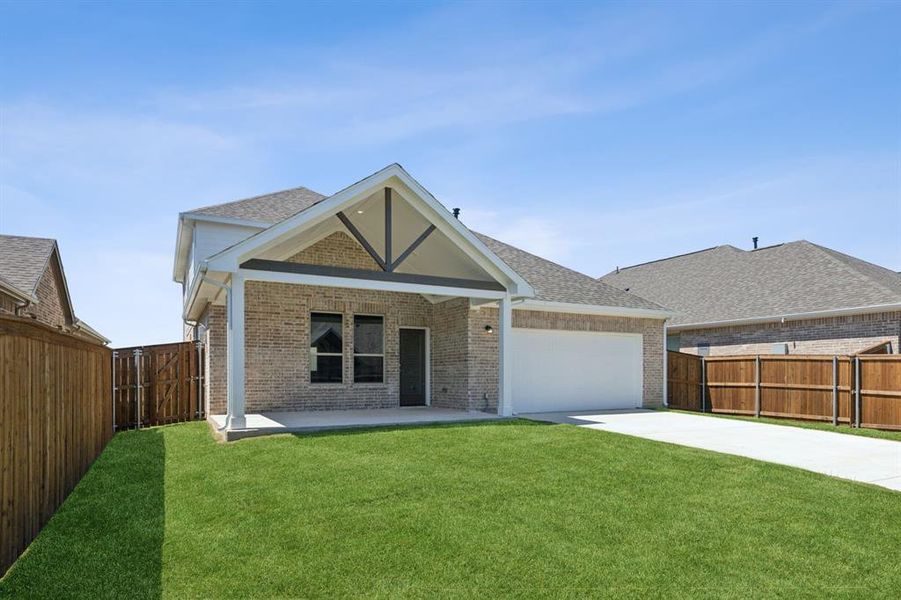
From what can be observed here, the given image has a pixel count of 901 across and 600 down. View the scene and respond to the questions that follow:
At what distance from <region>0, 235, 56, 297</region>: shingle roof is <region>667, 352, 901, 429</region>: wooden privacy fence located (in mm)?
18477

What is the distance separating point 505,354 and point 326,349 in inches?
179

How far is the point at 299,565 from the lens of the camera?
4711 mm

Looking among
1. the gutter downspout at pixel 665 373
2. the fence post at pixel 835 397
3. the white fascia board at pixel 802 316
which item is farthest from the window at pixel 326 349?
the white fascia board at pixel 802 316

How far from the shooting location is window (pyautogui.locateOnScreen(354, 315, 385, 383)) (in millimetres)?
14820

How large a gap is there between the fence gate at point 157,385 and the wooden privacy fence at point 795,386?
1386cm

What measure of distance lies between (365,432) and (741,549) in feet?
22.1

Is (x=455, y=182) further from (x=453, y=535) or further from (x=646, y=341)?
(x=453, y=535)

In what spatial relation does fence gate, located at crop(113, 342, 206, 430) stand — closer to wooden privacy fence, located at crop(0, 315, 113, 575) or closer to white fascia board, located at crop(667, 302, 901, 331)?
wooden privacy fence, located at crop(0, 315, 113, 575)

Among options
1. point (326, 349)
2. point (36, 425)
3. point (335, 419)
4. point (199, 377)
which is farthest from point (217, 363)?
point (36, 425)

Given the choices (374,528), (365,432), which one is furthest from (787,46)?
(374,528)

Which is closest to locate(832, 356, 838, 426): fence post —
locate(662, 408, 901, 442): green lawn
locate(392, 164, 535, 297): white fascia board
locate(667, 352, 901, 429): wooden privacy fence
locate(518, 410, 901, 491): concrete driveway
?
locate(667, 352, 901, 429): wooden privacy fence

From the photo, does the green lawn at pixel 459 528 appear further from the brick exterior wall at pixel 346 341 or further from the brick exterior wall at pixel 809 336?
the brick exterior wall at pixel 809 336

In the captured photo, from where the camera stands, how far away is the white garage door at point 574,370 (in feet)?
49.9

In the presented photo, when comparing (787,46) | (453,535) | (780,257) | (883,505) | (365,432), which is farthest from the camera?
(780,257)
